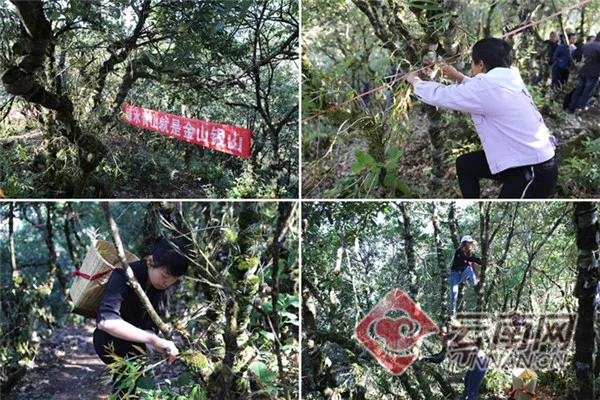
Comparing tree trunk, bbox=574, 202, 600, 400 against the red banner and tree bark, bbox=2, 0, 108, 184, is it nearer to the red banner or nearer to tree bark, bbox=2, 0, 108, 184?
the red banner

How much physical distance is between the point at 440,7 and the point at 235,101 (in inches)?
43.4

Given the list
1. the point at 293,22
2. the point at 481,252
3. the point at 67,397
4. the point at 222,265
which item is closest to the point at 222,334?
the point at 222,265

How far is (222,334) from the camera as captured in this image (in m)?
2.08

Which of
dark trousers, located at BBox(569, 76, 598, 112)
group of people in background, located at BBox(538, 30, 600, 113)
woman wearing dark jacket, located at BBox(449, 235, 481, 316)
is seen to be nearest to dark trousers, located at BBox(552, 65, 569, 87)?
group of people in background, located at BBox(538, 30, 600, 113)

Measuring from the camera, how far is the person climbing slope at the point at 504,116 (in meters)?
2.00

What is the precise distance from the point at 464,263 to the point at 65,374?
1.81 meters

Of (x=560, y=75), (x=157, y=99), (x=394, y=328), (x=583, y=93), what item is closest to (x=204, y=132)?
(x=157, y=99)

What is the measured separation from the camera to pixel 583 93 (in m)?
4.16

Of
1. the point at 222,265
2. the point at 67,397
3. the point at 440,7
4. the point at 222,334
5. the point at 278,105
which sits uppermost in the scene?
the point at 440,7

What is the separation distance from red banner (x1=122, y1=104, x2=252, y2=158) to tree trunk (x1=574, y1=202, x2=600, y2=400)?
1.54 meters

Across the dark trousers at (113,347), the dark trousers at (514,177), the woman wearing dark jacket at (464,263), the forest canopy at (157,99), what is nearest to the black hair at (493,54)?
the dark trousers at (514,177)

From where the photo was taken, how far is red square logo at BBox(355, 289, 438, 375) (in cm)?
233

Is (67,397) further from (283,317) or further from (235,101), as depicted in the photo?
(235,101)

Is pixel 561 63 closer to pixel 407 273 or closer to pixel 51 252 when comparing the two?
pixel 407 273
